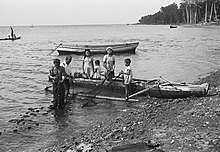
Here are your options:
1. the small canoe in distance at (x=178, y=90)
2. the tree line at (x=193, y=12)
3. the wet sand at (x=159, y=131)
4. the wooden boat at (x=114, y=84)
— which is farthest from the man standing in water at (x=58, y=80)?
the tree line at (x=193, y=12)

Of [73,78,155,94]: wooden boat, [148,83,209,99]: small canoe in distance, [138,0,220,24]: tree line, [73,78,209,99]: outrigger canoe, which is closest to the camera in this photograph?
[148,83,209,99]: small canoe in distance

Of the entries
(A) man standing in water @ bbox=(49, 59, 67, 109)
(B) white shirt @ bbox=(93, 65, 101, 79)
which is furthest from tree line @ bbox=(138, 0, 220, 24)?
(A) man standing in water @ bbox=(49, 59, 67, 109)

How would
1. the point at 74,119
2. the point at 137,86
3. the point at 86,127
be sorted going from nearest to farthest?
1. the point at 86,127
2. the point at 74,119
3. the point at 137,86

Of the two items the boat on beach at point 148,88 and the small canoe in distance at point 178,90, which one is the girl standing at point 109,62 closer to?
the boat on beach at point 148,88

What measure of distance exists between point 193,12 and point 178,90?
460 ft

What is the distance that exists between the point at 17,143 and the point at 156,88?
6846mm

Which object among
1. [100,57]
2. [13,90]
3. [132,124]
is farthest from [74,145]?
[100,57]

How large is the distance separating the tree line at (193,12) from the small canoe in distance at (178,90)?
102 meters

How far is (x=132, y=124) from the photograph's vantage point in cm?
1005

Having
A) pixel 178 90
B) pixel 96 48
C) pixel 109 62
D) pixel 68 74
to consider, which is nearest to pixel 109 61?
pixel 109 62

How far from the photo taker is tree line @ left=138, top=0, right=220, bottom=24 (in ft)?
391

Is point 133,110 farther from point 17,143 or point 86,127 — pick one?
point 17,143

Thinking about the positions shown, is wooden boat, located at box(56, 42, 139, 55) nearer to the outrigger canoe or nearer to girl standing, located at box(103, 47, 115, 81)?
the outrigger canoe

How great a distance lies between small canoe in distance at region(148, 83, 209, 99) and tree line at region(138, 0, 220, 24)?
336ft
